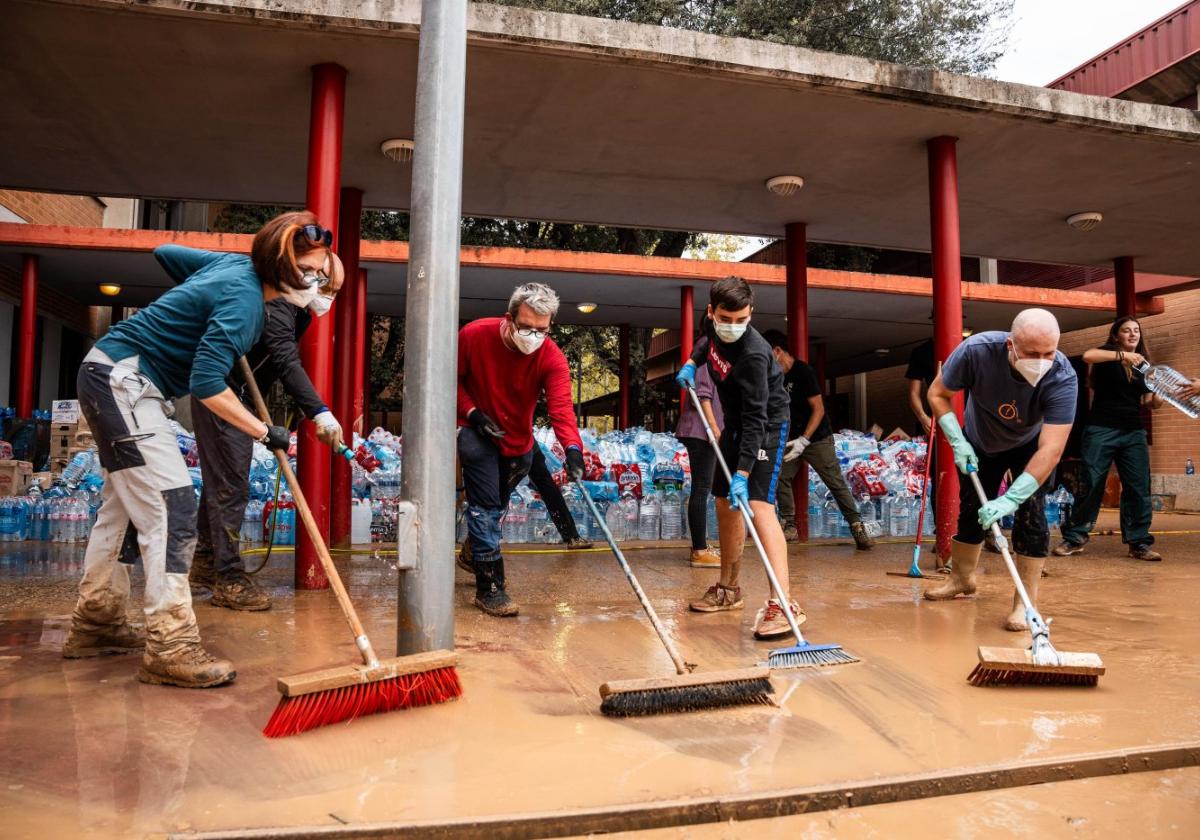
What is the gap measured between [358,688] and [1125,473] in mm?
6685

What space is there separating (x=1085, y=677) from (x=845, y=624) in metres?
1.22

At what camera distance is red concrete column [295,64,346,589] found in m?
4.94

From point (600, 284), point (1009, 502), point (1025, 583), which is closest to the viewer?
point (1009, 502)

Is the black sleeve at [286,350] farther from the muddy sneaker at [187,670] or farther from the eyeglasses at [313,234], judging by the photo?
the muddy sneaker at [187,670]

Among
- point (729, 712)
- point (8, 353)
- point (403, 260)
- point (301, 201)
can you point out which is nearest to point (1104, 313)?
point (403, 260)

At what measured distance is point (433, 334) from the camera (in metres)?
3.22

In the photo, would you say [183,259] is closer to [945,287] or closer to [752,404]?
[752,404]

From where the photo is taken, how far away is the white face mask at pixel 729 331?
4203 millimetres

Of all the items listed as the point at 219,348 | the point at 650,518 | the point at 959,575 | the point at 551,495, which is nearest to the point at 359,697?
the point at 219,348

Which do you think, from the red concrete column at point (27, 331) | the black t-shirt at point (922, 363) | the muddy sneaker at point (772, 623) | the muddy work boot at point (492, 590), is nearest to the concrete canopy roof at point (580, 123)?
the black t-shirt at point (922, 363)

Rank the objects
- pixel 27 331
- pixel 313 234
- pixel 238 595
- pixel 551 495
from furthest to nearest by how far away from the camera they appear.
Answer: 1. pixel 27 331
2. pixel 551 495
3. pixel 238 595
4. pixel 313 234

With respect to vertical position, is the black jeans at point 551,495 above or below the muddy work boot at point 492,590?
above

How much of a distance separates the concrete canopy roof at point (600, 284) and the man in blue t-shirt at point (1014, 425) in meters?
6.96

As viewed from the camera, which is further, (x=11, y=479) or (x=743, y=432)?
(x=11, y=479)
